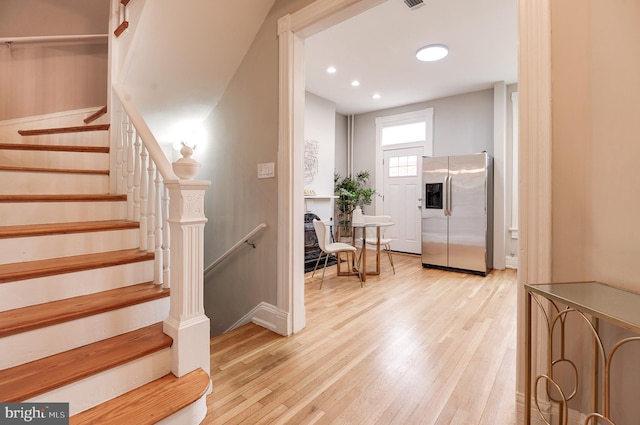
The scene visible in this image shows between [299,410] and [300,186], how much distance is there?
150cm

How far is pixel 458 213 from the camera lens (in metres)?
4.50

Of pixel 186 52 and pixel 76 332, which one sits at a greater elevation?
pixel 186 52

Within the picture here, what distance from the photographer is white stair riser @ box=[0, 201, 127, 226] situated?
1802 millimetres

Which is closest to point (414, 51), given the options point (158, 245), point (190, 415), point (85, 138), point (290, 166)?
point (290, 166)

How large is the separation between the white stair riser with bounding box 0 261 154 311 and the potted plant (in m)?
4.12

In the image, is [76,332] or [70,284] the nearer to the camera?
[76,332]

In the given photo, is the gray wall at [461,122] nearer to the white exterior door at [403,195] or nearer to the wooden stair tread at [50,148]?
the white exterior door at [403,195]

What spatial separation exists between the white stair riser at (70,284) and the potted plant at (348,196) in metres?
4.12

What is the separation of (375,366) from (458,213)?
10.9 feet

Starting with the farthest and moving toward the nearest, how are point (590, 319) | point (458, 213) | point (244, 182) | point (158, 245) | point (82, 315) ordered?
point (458, 213) → point (244, 182) → point (158, 245) → point (82, 315) → point (590, 319)

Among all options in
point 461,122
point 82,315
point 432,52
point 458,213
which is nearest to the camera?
point 82,315

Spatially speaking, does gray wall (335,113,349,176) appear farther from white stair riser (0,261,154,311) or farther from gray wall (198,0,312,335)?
white stair riser (0,261,154,311)

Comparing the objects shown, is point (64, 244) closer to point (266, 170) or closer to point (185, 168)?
point (185, 168)

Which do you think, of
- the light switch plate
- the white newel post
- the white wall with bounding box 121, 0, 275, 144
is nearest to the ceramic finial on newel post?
the white newel post
